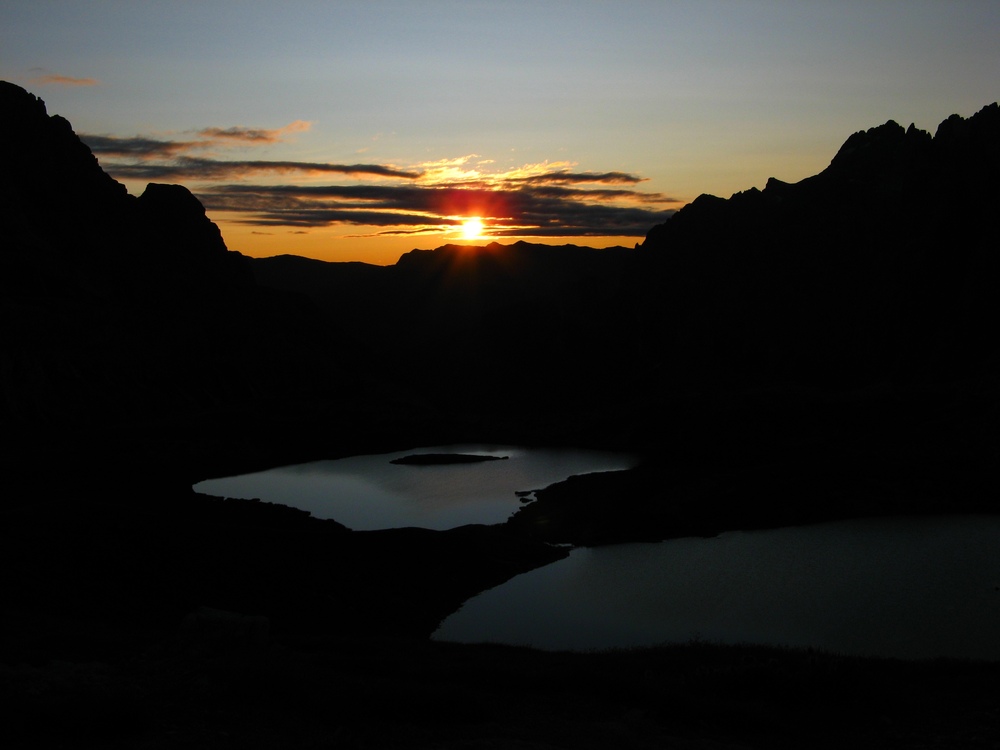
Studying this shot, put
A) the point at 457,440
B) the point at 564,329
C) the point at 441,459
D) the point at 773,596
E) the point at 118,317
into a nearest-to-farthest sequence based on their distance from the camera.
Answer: the point at 773,596 < the point at 441,459 < the point at 457,440 < the point at 118,317 < the point at 564,329

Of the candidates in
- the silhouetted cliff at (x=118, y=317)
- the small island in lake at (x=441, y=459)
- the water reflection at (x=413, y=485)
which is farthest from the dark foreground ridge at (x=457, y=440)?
the small island in lake at (x=441, y=459)

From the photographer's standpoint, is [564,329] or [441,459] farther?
[564,329]

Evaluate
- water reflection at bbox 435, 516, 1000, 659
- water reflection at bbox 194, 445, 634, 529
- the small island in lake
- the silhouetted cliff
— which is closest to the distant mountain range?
the silhouetted cliff

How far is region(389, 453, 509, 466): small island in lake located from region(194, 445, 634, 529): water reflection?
167cm

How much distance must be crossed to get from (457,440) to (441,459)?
66.6ft

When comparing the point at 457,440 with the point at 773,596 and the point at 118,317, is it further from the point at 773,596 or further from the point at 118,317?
the point at 773,596

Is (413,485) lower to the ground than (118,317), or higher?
lower

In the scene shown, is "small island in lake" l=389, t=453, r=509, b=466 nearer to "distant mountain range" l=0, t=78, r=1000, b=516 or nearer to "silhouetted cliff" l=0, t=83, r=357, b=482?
"distant mountain range" l=0, t=78, r=1000, b=516

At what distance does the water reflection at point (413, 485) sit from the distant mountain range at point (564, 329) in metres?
8.26

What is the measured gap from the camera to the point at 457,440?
128 metres

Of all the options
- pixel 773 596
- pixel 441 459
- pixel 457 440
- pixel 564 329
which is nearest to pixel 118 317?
pixel 457 440

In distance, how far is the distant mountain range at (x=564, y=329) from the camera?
11025 centimetres

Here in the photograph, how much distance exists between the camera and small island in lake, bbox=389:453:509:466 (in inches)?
4203

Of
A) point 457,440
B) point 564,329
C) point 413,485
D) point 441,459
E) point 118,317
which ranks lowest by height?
point 457,440
